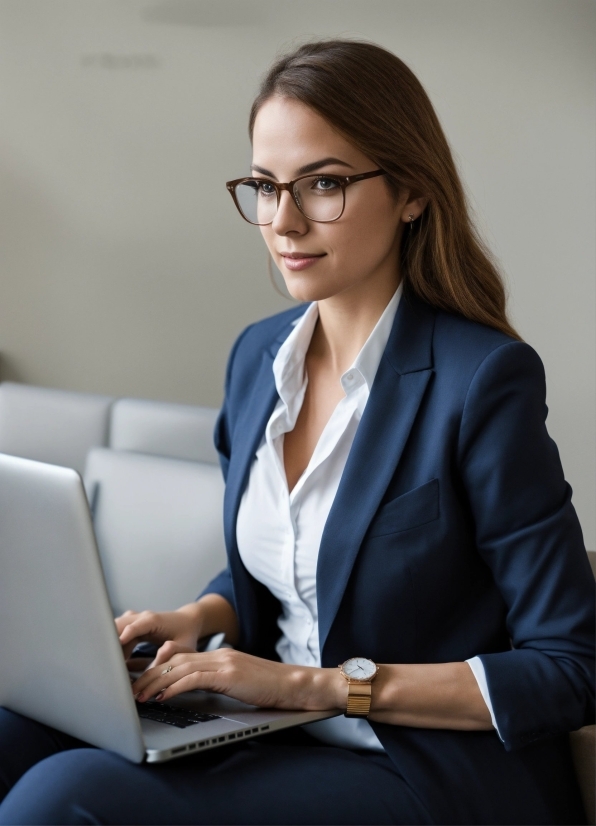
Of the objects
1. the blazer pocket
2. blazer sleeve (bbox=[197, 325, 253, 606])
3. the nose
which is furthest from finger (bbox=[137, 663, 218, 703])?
the nose

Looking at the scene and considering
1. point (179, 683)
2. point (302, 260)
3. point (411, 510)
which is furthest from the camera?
point (302, 260)

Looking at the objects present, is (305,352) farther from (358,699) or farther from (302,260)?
(358,699)

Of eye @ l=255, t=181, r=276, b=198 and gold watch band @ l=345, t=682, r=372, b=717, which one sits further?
eye @ l=255, t=181, r=276, b=198

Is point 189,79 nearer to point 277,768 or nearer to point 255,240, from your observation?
point 255,240

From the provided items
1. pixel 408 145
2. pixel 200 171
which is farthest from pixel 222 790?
pixel 200 171

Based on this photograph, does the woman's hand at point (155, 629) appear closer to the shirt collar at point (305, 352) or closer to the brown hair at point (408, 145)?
the shirt collar at point (305, 352)

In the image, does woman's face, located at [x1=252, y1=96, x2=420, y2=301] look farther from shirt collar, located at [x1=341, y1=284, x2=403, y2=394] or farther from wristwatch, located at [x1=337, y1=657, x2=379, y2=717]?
wristwatch, located at [x1=337, y1=657, x2=379, y2=717]

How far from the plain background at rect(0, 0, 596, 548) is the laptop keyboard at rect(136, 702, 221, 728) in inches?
49.3

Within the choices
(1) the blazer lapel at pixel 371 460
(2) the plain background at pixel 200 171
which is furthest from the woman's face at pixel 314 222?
(2) the plain background at pixel 200 171

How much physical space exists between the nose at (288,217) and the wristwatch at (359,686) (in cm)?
58

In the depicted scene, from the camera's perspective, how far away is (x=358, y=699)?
1.10 metres

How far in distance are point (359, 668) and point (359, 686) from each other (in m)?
0.03

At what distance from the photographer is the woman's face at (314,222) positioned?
48.3 inches

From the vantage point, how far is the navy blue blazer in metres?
1.11
